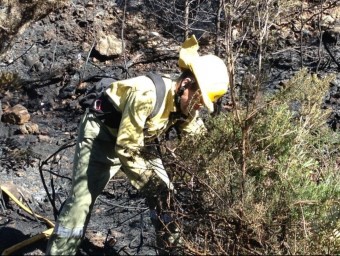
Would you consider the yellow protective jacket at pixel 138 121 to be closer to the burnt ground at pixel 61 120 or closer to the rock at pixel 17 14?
the burnt ground at pixel 61 120

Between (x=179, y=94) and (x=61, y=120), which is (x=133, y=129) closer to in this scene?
(x=179, y=94)

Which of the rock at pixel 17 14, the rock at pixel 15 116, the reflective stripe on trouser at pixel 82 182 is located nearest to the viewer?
the reflective stripe on trouser at pixel 82 182

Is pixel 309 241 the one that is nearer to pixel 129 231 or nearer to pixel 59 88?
pixel 129 231

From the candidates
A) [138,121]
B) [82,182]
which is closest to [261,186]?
[138,121]

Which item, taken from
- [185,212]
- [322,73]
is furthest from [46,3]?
[322,73]

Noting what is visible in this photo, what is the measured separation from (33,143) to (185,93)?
369cm

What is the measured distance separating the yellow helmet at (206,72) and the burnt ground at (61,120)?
1.15 m

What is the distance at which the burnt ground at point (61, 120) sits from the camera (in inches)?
215

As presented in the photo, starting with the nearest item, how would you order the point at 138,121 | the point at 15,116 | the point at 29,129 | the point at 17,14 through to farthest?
the point at 138,121 → the point at 17,14 → the point at 29,129 → the point at 15,116

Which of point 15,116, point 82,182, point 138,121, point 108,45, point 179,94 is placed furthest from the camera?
point 108,45

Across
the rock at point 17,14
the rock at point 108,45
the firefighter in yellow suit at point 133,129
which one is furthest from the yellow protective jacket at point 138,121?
the rock at point 108,45

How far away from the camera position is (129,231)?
5559 millimetres

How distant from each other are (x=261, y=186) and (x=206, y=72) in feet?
2.53

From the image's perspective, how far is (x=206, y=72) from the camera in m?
4.05
